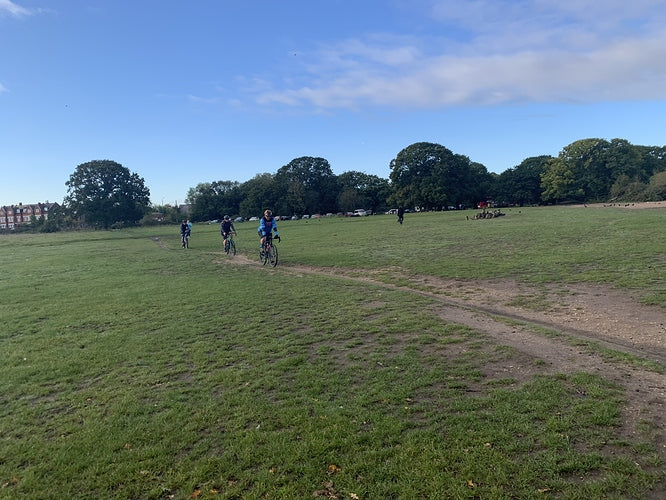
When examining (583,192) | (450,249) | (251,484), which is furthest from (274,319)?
(583,192)

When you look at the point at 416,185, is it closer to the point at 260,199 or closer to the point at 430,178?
the point at 430,178

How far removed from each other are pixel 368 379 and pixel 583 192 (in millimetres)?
94048

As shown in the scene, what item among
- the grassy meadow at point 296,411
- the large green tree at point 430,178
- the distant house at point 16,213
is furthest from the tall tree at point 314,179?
the distant house at point 16,213

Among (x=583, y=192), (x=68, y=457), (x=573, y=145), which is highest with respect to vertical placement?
(x=573, y=145)

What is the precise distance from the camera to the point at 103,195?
8744 centimetres

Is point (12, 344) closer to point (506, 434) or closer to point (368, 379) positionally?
point (368, 379)

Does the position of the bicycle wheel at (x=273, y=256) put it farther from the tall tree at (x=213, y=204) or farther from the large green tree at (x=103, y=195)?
the tall tree at (x=213, y=204)

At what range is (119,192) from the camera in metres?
88.9

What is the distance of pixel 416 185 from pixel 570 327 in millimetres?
84502

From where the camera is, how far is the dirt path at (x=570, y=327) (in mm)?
4777

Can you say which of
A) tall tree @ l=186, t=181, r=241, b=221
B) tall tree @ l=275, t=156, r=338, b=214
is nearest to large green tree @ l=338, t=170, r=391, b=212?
tall tree @ l=275, t=156, r=338, b=214

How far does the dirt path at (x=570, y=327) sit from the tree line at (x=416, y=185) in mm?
75854

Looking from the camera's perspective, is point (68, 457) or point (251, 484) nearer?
point (251, 484)

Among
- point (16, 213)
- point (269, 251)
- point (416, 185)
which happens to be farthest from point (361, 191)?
point (16, 213)
